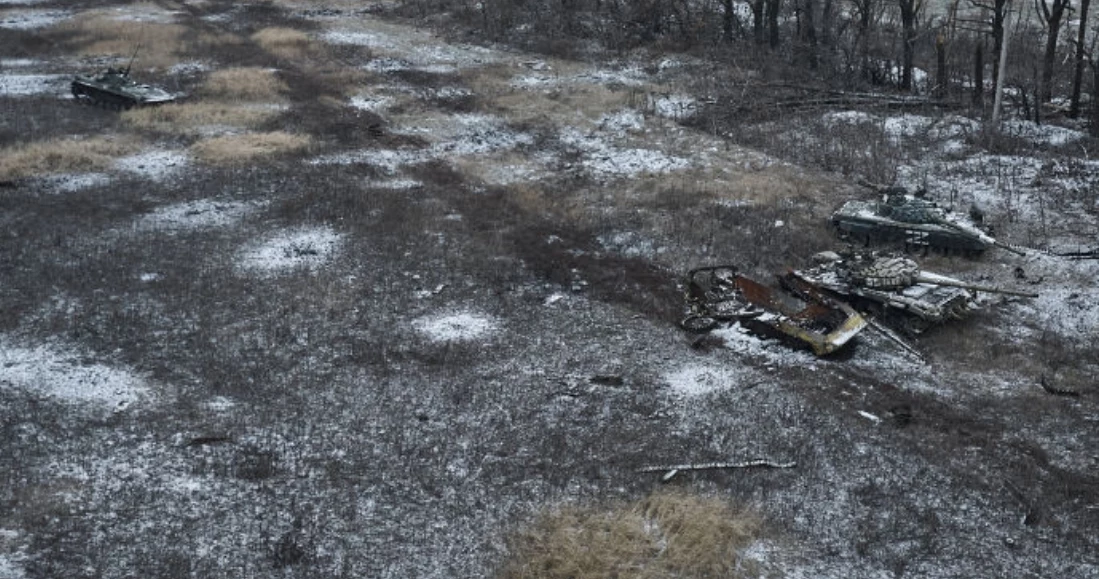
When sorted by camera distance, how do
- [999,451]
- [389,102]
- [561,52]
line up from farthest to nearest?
1. [561,52]
2. [389,102]
3. [999,451]

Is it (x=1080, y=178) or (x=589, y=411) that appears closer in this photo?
(x=589, y=411)

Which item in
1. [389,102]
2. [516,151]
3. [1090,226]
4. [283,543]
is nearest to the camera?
[283,543]

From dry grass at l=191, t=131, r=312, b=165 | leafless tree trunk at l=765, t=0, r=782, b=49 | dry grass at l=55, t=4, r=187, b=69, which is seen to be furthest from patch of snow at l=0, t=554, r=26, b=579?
leafless tree trunk at l=765, t=0, r=782, b=49

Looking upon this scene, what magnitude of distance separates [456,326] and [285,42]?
81.2ft

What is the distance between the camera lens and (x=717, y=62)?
3353 cm

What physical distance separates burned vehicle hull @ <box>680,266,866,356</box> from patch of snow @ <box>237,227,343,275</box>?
7.10m

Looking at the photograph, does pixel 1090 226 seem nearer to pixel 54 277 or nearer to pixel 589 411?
pixel 589 411

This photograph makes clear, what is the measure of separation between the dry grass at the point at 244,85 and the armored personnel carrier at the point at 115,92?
1.28 m

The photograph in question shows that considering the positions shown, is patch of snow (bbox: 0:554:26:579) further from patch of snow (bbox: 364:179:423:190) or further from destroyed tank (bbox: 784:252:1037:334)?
patch of snow (bbox: 364:179:423:190)

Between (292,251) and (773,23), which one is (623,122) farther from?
(292,251)

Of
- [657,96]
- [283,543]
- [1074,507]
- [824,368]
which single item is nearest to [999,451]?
[1074,507]

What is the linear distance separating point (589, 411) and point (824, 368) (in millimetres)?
3677

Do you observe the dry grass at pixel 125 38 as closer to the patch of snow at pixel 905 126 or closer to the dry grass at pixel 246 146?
the dry grass at pixel 246 146

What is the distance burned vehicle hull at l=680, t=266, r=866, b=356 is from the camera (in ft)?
48.9
